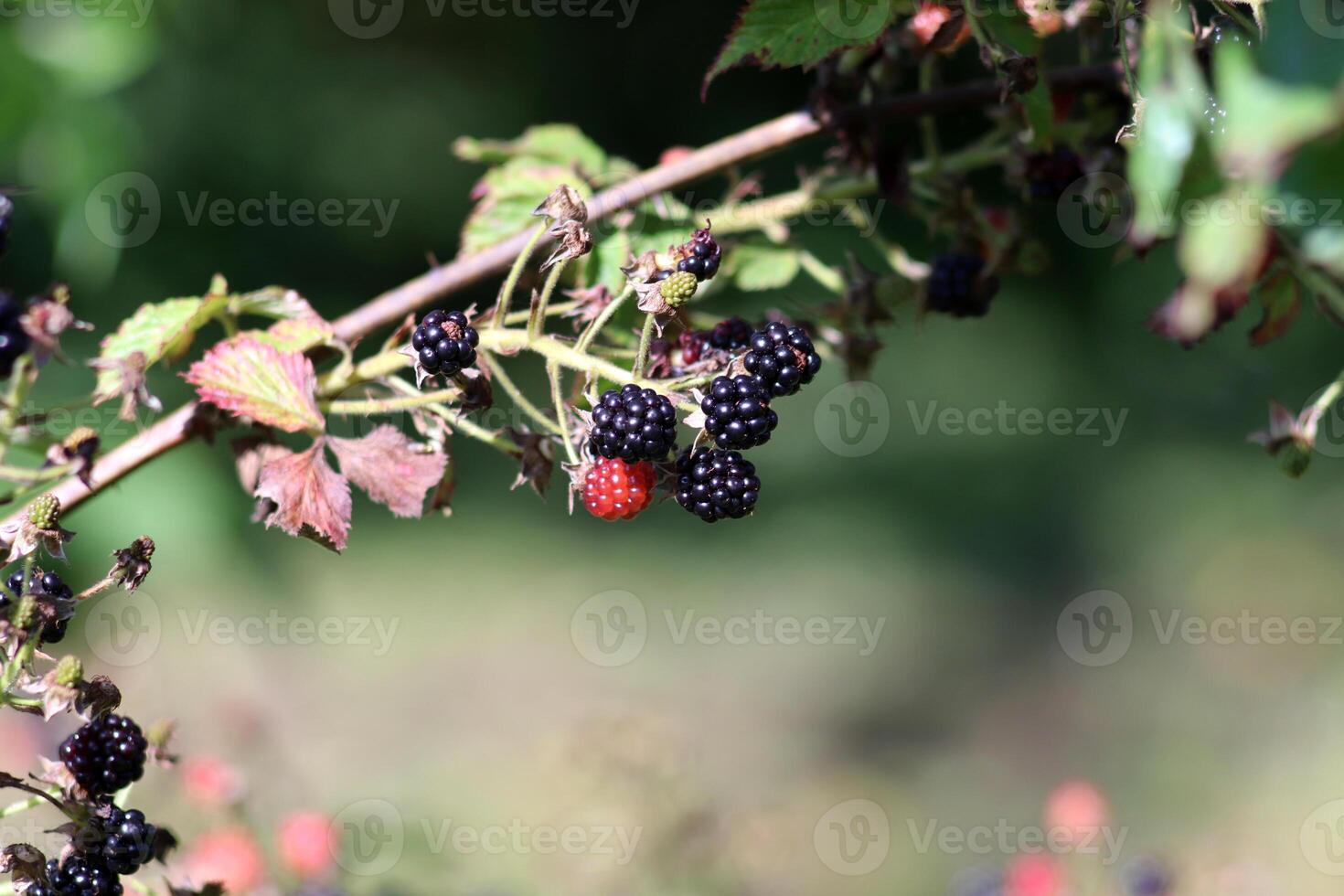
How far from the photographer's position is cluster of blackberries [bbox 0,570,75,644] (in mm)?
803

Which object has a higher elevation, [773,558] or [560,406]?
[560,406]

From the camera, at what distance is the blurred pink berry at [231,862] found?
1607mm

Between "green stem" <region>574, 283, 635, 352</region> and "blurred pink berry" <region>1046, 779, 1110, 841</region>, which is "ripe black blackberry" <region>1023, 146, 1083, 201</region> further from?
"blurred pink berry" <region>1046, 779, 1110, 841</region>

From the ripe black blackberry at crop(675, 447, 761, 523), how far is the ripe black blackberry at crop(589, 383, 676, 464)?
5 cm

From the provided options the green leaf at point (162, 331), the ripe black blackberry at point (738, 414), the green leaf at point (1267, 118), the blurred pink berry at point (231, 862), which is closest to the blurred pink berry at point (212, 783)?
the blurred pink berry at point (231, 862)

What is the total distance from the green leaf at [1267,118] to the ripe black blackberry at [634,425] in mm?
446

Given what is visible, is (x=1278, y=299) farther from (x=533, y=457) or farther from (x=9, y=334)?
(x=9, y=334)

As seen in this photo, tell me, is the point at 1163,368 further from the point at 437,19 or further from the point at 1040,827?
the point at 437,19

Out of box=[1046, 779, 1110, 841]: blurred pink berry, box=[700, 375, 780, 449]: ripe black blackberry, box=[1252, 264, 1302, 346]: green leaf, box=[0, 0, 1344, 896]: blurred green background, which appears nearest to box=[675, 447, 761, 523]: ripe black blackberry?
box=[700, 375, 780, 449]: ripe black blackberry

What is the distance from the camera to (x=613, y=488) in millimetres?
945

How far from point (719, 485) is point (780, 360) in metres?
0.11

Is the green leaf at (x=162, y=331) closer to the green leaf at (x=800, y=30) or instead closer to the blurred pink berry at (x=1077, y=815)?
the green leaf at (x=800, y=30)

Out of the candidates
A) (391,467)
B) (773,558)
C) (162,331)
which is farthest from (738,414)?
(773,558)

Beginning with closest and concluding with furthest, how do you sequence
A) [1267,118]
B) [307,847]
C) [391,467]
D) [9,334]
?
[1267,118] → [9,334] → [391,467] → [307,847]
